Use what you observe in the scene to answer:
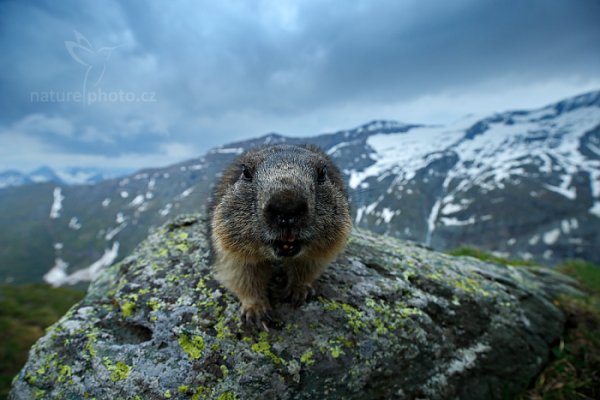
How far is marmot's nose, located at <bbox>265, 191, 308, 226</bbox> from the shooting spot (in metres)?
3.54

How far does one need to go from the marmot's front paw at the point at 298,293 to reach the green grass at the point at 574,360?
11.6ft

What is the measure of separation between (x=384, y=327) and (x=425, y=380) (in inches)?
34.1

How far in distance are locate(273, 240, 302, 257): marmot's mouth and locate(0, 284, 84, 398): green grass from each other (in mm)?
8332

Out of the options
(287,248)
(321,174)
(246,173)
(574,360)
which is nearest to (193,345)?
(287,248)

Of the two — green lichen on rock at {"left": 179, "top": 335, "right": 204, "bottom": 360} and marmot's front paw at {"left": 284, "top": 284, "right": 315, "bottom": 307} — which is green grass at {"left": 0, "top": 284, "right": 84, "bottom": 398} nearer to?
green lichen on rock at {"left": 179, "top": 335, "right": 204, "bottom": 360}

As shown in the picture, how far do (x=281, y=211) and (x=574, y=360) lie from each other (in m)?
5.73

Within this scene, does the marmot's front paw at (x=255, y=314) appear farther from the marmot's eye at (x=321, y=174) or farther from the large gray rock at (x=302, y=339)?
the marmot's eye at (x=321, y=174)

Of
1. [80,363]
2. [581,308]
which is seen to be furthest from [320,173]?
[581,308]

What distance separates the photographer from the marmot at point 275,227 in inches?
146

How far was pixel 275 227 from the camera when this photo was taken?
369 centimetres

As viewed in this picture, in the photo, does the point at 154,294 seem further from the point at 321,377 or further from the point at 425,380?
the point at 425,380

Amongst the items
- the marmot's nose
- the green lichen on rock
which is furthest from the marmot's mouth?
the green lichen on rock

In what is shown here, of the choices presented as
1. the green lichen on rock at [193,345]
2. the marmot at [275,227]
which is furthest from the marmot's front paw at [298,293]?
the green lichen on rock at [193,345]

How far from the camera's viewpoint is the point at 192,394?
3822mm
